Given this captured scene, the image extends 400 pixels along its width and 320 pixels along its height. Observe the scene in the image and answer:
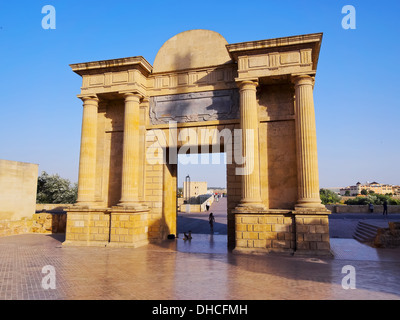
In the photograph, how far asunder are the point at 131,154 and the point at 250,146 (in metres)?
6.27

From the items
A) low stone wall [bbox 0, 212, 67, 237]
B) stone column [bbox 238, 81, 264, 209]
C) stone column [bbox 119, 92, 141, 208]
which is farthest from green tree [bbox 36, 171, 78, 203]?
stone column [bbox 238, 81, 264, 209]

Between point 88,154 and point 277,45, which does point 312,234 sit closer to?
point 277,45

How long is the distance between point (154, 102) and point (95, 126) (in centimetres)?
358

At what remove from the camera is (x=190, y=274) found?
8.98 m

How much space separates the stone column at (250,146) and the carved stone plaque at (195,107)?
3.62 feet

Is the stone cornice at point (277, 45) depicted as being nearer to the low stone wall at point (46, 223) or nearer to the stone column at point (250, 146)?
the stone column at point (250, 146)

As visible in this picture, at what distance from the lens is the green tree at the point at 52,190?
45.5m

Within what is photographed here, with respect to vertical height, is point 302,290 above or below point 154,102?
below

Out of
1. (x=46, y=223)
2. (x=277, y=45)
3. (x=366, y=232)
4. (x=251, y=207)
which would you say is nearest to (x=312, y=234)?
(x=251, y=207)

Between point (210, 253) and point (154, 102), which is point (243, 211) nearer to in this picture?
point (210, 253)

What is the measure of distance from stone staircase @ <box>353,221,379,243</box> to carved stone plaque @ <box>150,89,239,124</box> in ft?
32.8

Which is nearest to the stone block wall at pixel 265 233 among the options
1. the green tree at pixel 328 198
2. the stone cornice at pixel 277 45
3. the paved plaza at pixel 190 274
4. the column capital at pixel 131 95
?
the paved plaza at pixel 190 274
